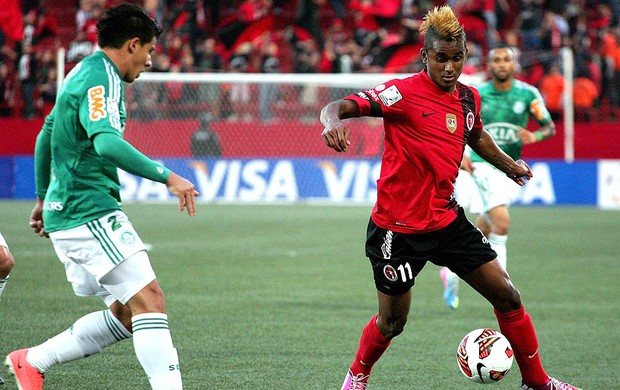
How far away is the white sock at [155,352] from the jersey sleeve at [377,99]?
1490mm

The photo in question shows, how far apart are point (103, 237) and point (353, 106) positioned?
142 cm

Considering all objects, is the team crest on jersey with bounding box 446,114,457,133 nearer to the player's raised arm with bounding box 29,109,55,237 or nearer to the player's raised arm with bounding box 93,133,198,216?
the player's raised arm with bounding box 93,133,198,216

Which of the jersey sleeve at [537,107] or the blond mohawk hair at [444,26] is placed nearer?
the blond mohawk hair at [444,26]

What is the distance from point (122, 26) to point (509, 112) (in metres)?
5.63

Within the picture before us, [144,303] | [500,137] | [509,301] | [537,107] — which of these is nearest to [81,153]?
[144,303]

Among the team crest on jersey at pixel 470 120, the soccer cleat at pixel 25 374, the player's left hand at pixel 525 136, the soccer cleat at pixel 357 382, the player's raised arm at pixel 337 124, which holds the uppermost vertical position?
the player's raised arm at pixel 337 124

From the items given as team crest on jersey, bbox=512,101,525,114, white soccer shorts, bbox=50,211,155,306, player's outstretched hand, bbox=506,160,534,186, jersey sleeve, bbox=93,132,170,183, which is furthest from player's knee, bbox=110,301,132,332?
team crest on jersey, bbox=512,101,525,114

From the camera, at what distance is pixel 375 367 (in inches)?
271

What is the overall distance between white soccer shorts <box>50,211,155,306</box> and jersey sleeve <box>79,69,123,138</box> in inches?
18.8

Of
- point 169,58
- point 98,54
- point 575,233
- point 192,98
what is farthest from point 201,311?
point 169,58

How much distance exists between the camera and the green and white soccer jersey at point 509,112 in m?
9.79

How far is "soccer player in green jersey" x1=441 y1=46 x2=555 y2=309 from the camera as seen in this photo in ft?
31.2

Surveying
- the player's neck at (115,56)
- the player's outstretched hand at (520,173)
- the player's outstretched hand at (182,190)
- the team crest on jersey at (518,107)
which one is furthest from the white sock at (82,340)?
the team crest on jersey at (518,107)

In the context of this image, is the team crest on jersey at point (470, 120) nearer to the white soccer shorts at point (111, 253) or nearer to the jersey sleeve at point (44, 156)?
the white soccer shorts at point (111, 253)
